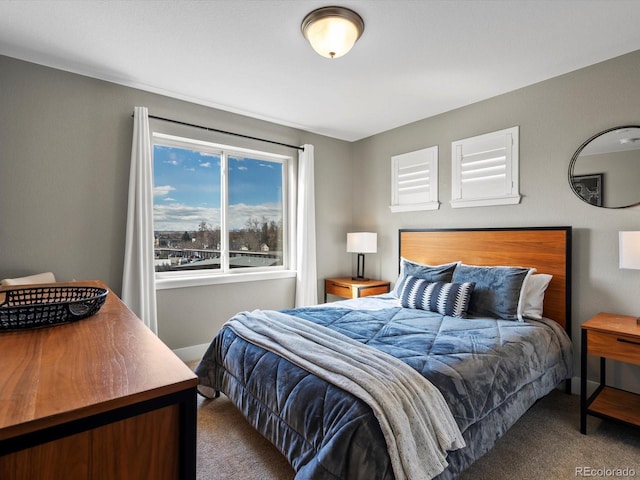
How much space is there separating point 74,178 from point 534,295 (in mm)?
3778

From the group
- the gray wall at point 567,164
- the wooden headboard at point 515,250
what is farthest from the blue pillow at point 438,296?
the gray wall at point 567,164

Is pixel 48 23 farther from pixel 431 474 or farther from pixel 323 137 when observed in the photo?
pixel 431 474

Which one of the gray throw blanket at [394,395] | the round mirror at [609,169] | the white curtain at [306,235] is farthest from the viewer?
the white curtain at [306,235]

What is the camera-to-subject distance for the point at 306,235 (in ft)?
13.2

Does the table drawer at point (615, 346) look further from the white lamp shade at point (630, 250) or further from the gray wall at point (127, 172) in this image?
the gray wall at point (127, 172)

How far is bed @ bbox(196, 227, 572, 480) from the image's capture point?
1348 millimetres

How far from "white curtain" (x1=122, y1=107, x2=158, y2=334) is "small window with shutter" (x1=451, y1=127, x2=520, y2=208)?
294 centimetres

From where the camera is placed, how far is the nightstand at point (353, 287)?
389cm

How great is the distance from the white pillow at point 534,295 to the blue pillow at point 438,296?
398 mm

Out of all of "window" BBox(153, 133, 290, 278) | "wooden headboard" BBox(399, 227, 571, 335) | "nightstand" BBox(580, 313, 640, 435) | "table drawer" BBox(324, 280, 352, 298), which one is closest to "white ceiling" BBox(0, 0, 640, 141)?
"window" BBox(153, 133, 290, 278)

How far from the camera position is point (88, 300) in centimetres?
120

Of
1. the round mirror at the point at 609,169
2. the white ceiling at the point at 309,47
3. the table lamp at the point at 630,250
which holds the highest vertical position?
the white ceiling at the point at 309,47
